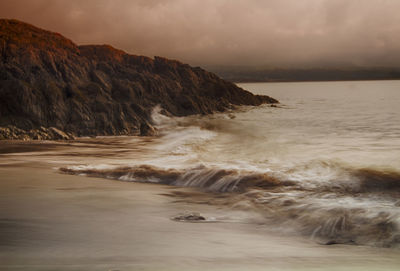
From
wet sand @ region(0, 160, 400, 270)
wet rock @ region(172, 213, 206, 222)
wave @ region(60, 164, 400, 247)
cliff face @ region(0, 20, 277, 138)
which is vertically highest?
cliff face @ region(0, 20, 277, 138)

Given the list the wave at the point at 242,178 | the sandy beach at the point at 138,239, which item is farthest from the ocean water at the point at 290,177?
the sandy beach at the point at 138,239

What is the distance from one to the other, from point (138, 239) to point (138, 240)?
0.16ft

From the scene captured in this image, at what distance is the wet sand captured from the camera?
11.4 ft

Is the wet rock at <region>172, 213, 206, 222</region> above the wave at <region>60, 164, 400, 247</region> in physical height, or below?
above

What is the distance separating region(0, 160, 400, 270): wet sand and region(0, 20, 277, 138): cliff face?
1133cm

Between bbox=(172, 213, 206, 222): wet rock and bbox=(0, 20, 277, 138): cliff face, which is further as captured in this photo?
bbox=(0, 20, 277, 138): cliff face

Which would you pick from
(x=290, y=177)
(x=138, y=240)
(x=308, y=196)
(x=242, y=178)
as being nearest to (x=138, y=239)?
(x=138, y=240)

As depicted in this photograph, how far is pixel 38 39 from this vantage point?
32.4 metres

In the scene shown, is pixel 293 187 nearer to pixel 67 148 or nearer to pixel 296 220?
pixel 296 220

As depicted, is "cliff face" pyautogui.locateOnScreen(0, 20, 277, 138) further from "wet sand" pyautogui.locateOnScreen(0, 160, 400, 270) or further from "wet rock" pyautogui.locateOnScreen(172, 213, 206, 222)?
"wet rock" pyautogui.locateOnScreen(172, 213, 206, 222)

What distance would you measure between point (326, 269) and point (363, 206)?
3286 mm

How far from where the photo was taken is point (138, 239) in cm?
435

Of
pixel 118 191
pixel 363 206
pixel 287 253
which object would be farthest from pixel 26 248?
pixel 363 206

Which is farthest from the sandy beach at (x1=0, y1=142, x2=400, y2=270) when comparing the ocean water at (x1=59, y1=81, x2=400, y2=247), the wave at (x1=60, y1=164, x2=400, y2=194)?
the wave at (x1=60, y1=164, x2=400, y2=194)
